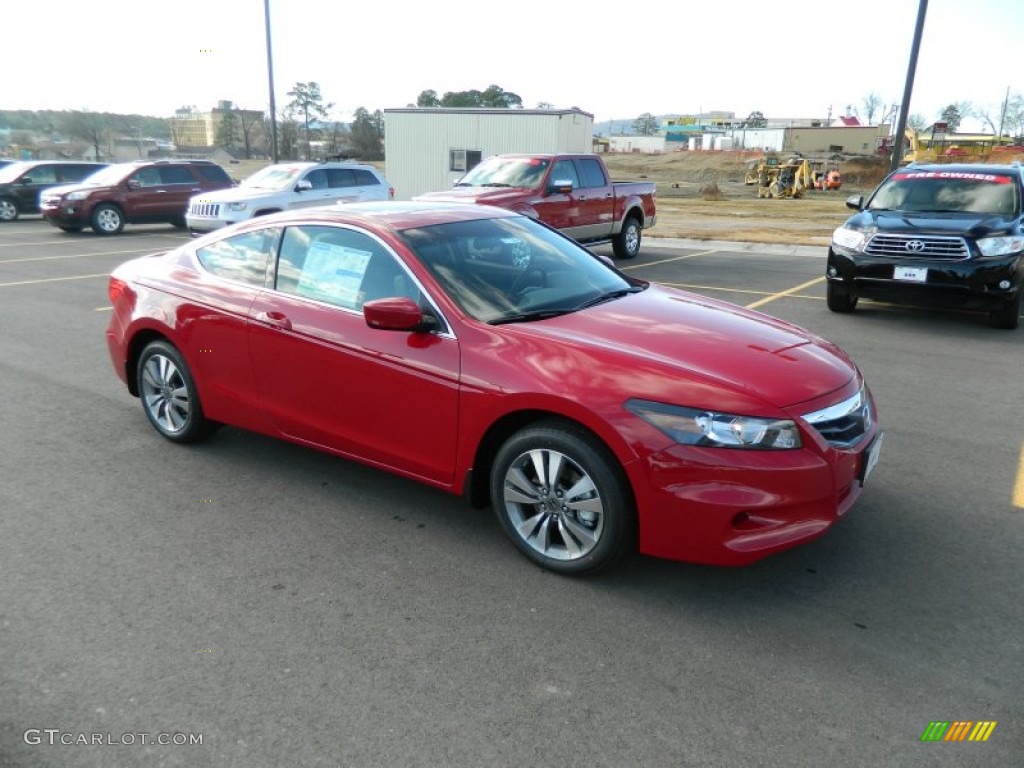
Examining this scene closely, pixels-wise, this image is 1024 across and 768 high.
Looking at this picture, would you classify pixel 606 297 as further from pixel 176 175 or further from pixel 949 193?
pixel 176 175

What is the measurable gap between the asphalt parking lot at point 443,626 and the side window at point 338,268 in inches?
43.9

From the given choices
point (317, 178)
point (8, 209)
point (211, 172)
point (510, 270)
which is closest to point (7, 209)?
point (8, 209)

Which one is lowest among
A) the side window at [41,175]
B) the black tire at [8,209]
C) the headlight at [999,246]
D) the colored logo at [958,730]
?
the black tire at [8,209]

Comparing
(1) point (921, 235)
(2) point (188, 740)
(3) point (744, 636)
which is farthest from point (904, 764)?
(1) point (921, 235)

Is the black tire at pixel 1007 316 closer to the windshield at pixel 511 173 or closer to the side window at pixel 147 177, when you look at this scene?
the windshield at pixel 511 173

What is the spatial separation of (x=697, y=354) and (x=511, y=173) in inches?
417

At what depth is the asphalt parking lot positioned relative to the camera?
8.70 feet

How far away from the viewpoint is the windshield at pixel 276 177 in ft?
56.0

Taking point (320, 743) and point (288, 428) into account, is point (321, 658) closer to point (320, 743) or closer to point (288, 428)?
point (320, 743)

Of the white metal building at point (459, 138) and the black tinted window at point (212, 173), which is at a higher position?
the white metal building at point (459, 138)

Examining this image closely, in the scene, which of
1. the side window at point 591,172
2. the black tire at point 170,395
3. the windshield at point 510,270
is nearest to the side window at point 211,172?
the side window at point 591,172

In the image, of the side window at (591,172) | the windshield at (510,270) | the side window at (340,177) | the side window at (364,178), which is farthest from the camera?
the side window at (364,178)

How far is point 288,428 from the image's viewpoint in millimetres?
4500

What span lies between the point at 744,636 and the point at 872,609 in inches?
24.1
